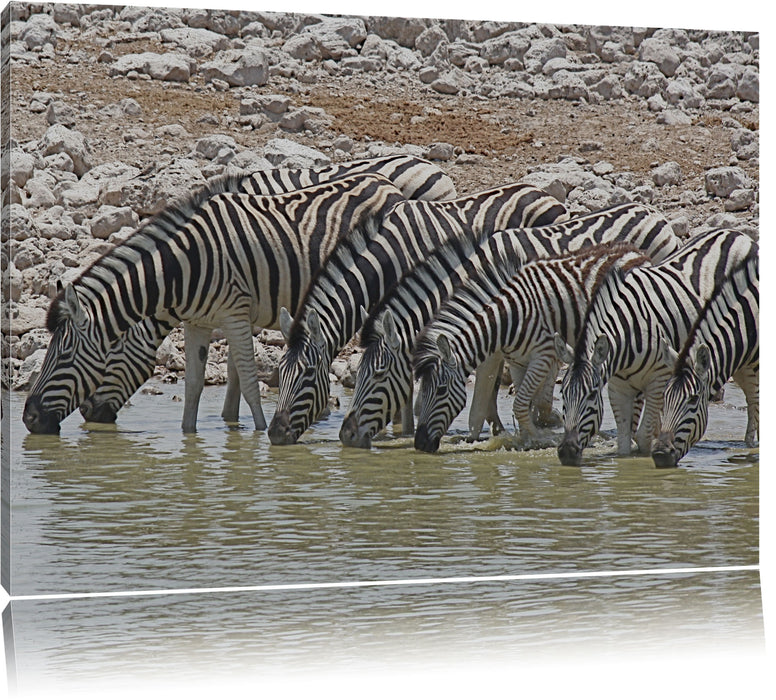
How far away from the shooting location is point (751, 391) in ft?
29.1

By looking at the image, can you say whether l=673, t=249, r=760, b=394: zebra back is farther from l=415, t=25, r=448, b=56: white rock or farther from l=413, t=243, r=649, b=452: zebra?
l=415, t=25, r=448, b=56: white rock

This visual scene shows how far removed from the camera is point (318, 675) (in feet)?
20.6

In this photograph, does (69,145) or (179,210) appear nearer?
(69,145)

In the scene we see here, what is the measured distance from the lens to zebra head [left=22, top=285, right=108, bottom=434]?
7.82 metres

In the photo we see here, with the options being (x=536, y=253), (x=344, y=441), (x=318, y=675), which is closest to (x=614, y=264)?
(x=536, y=253)

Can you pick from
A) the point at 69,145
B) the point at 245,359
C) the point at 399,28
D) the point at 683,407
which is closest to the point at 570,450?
the point at 683,407

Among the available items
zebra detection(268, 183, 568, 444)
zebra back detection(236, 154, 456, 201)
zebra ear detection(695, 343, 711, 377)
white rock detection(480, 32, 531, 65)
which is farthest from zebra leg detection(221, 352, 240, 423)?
zebra ear detection(695, 343, 711, 377)

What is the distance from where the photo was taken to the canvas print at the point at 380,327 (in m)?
7.40

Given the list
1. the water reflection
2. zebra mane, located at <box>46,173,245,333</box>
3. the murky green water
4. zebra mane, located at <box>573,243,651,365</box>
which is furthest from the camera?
zebra mane, located at <box>573,243,651,365</box>

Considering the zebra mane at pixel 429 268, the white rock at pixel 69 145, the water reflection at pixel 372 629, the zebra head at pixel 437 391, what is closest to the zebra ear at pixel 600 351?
the zebra head at pixel 437 391

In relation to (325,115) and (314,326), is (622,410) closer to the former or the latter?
(314,326)

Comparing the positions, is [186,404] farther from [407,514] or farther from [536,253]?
[536,253]

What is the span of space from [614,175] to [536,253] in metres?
0.64

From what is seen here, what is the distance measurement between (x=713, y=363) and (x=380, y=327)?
197 cm
